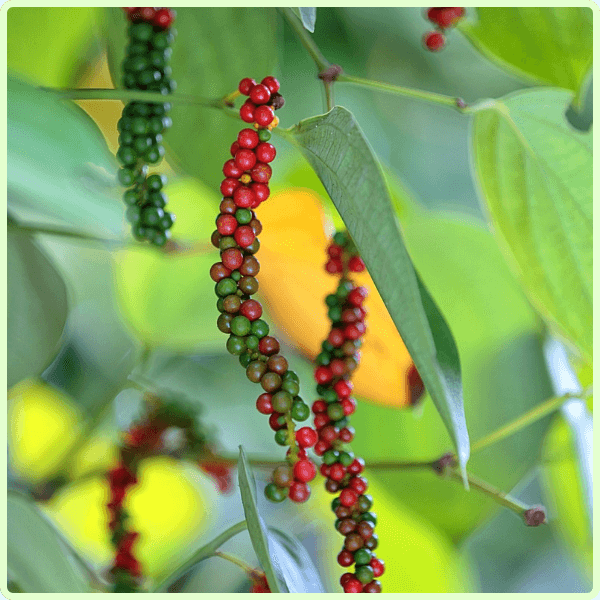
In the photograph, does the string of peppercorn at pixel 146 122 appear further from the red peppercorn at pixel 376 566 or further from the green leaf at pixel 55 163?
the red peppercorn at pixel 376 566

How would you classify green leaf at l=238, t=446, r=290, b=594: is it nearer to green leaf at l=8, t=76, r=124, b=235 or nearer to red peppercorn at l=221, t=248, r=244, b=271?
red peppercorn at l=221, t=248, r=244, b=271

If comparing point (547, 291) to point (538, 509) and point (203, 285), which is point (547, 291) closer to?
point (538, 509)

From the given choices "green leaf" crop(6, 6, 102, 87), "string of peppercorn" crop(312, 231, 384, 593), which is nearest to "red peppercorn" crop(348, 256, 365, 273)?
"string of peppercorn" crop(312, 231, 384, 593)

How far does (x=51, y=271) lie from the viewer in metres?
0.38

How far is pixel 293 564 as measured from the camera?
26cm

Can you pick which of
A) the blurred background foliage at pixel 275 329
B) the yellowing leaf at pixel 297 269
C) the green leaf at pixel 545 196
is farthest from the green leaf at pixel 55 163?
the green leaf at pixel 545 196

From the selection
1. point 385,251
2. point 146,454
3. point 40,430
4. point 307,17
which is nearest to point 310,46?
point 307,17

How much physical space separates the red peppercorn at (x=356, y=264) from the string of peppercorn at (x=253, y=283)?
6 cm

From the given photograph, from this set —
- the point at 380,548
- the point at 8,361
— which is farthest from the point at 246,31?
the point at 380,548

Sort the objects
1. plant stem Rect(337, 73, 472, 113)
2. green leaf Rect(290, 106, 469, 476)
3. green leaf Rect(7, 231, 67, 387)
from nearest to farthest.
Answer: green leaf Rect(290, 106, 469, 476), plant stem Rect(337, 73, 472, 113), green leaf Rect(7, 231, 67, 387)

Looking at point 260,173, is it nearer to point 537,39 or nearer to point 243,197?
point 243,197

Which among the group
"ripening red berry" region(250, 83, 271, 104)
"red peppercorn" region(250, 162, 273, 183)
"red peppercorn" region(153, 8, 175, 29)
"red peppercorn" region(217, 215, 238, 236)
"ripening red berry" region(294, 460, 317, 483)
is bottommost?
"ripening red berry" region(294, 460, 317, 483)

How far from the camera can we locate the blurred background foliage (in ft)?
1.21

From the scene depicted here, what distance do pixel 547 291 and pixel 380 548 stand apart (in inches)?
8.4
